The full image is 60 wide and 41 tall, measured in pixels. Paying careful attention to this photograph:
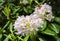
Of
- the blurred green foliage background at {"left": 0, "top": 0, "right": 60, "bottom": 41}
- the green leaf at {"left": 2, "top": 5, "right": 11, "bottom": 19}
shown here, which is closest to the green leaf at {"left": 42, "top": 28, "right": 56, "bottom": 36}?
the blurred green foliage background at {"left": 0, "top": 0, "right": 60, "bottom": 41}

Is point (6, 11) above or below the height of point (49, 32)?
above

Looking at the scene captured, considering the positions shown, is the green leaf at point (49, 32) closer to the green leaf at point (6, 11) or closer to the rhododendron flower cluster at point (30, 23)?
the rhododendron flower cluster at point (30, 23)

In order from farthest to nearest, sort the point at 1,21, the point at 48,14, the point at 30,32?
the point at 1,21 < the point at 48,14 < the point at 30,32

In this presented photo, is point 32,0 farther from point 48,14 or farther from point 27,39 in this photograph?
point 27,39

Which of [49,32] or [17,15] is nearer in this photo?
[49,32]

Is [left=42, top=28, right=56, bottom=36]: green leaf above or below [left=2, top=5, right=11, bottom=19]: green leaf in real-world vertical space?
below

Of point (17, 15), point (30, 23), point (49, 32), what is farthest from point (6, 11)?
point (49, 32)

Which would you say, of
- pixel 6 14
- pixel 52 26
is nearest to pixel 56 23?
pixel 52 26

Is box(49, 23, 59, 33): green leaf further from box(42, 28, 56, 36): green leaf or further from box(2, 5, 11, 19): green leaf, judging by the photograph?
box(2, 5, 11, 19): green leaf

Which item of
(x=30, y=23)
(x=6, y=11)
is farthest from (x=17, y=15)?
(x=30, y=23)

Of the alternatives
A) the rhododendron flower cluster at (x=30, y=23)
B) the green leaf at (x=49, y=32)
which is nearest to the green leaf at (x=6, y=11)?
the rhododendron flower cluster at (x=30, y=23)

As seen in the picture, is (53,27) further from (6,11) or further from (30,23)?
(6,11)
